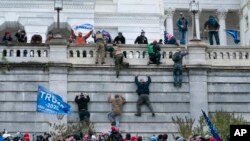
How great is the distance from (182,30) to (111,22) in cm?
1139

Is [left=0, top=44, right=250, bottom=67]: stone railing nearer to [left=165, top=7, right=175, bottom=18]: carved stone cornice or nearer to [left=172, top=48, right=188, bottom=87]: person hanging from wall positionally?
[left=172, top=48, right=188, bottom=87]: person hanging from wall

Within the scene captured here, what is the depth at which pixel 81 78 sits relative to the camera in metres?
36.8

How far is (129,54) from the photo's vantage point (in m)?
37.5

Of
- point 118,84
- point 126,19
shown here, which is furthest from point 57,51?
point 126,19

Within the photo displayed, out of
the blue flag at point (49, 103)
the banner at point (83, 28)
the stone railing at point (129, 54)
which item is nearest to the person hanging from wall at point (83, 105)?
the stone railing at point (129, 54)

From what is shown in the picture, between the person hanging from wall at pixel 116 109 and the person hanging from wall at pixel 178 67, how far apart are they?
2861mm

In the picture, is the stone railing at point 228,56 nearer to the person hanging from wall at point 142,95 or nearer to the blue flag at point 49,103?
the person hanging from wall at point 142,95

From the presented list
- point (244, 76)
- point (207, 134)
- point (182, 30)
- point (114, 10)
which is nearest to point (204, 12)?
point (114, 10)

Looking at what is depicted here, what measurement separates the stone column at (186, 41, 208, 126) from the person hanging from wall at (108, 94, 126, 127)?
11.3 ft

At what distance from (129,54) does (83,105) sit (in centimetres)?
361

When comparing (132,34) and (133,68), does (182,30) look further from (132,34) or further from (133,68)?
(132,34)

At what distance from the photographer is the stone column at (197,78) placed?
36.6 metres

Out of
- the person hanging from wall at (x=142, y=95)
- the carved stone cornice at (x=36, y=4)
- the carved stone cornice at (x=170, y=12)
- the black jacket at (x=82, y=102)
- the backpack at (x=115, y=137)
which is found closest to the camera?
the backpack at (x=115, y=137)

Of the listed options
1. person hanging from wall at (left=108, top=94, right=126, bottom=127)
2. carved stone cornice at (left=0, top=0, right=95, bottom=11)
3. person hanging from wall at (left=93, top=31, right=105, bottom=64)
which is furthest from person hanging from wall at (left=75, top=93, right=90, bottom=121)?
carved stone cornice at (left=0, top=0, right=95, bottom=11)
